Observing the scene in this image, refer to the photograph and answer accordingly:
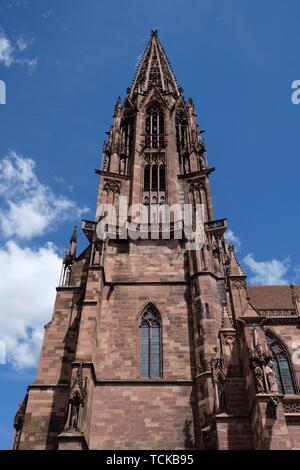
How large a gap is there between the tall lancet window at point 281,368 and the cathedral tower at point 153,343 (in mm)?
57

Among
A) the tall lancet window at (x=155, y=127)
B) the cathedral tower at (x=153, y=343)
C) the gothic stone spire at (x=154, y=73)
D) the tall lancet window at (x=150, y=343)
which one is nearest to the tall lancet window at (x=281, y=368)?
the cathedral tower at (x=153, y=343)

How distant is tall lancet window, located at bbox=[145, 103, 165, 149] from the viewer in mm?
24641

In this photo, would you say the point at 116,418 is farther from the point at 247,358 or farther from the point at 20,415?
the point at 247,358

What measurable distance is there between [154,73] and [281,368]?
2475 cm

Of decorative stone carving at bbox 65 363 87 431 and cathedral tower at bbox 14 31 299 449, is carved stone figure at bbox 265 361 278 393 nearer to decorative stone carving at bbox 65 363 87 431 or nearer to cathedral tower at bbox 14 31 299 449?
cathedral tower at bbox 14 31 299 449

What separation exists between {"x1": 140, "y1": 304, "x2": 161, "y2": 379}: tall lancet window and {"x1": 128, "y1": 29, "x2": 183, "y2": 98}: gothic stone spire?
17899mm

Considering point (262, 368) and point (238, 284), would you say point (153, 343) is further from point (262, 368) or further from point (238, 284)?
point (262, 368)

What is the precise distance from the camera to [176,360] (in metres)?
15.0

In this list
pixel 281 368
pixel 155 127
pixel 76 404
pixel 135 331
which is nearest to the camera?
pixel 76 404

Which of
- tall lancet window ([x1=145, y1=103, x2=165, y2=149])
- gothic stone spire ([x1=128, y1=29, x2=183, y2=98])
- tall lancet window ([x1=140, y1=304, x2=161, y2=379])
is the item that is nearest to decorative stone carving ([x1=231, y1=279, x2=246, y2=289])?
tall lancet window ([x1=140, y1=304, x2=161, y2=379])

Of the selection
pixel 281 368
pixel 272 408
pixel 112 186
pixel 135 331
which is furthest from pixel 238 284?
pixel 112 186

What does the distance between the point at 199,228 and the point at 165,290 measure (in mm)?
3269

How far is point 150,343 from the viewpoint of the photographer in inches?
616
